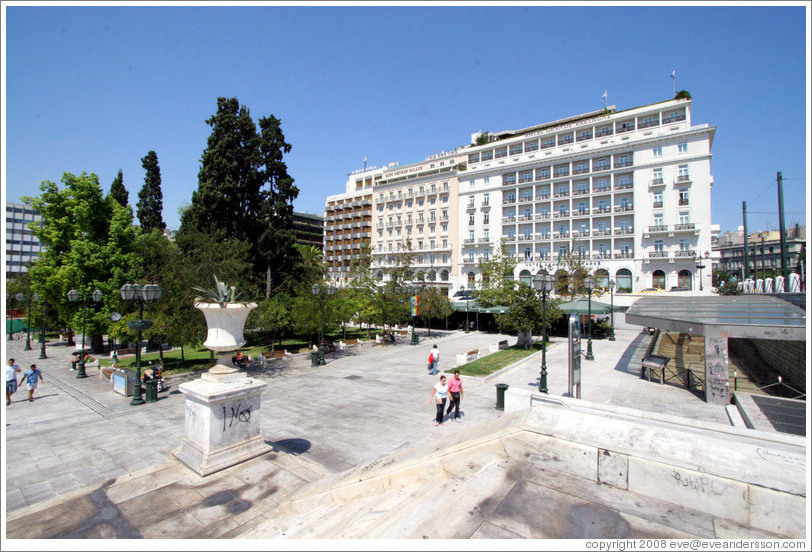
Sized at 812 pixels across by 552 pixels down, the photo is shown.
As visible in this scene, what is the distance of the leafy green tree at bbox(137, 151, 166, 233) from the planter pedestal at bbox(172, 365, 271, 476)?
37.9 meters

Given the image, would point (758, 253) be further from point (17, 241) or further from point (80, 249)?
point (17, 241)

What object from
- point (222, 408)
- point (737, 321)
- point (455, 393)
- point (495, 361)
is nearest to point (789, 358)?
point (737, 321)

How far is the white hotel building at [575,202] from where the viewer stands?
152 ft

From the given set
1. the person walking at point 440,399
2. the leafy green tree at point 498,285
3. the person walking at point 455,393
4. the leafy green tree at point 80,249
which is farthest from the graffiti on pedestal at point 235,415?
the leafy green tree at point 80,249

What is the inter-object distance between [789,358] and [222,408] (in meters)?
18.2

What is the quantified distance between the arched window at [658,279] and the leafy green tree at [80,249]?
172ft

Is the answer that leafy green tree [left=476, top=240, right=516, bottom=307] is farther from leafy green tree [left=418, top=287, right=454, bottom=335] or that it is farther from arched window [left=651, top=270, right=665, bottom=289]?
arched window [left=651, top=270, right=665, bottom=289]

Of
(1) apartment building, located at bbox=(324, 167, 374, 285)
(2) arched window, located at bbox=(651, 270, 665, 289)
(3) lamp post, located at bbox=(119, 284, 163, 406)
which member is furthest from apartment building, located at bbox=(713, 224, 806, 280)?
(3) lamp post, located at bbox=(119, 284, 163, 406)

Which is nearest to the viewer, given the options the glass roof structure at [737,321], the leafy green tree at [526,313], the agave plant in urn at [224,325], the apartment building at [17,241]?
the agave plant in urn at [224,325]

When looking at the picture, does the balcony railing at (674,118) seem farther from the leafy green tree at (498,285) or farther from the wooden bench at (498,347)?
the wooden bench at (498,347)

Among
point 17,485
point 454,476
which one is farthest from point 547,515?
point 17,485

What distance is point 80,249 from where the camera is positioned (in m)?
24.0

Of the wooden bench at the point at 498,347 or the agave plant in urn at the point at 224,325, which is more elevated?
the agave plant in urn at the point at 224,325

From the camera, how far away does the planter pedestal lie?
24.4 feet
